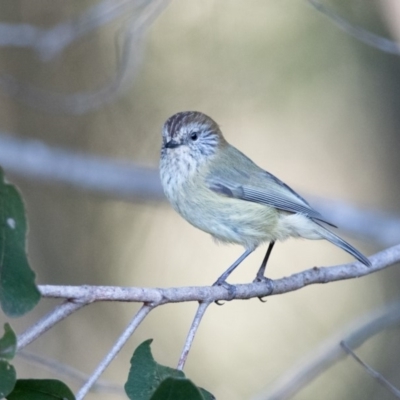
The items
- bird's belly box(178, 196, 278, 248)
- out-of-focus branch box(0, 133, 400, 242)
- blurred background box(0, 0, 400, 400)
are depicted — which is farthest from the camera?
blurred background box(0, 0, 400, 400)

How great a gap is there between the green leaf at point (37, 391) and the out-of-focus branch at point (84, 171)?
10.3ft

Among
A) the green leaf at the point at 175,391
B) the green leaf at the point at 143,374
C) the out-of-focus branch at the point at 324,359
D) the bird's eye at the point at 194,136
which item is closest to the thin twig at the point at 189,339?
the green leaf at the point at 143,374

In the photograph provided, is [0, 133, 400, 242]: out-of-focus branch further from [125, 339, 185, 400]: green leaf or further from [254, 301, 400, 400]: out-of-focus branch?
[125, 339, 185, 400]: green leaf

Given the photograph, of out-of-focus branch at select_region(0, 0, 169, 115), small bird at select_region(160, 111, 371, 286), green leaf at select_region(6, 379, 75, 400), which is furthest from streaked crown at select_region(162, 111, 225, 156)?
green leaf at select_region(6, 379, 75, 400)

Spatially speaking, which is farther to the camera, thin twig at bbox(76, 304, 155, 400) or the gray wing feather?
the gray wing feather

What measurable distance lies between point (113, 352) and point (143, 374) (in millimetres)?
151

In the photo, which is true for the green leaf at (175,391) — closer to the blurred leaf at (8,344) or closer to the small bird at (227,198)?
the blurred leaf at (8,344)

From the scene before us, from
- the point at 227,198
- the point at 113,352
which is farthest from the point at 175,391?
the point at 227,198

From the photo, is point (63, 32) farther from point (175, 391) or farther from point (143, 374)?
point (175, 391)

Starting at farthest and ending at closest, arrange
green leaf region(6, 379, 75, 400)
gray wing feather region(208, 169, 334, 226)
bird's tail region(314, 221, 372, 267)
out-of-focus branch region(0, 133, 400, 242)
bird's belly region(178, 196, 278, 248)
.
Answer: out-of-focus branch region(0, 133, 400, 242)
gray wing feather region(208, 169, 334, 226)
bird's belly region(178, 196, 278, 248)
bird's tail region(314, 221, 372, 267)
green leaf region(6, 379, 75, 400)

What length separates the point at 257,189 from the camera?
339 centimetres

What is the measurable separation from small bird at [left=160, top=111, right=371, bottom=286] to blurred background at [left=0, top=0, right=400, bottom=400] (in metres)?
2.28

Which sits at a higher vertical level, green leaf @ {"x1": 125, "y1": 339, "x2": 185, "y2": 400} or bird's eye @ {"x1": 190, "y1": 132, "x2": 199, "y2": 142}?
bird's eye @ {"x1": 190, "y1": 132, "x2": 199, "y2": 142}

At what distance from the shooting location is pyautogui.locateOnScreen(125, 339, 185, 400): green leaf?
5.33 ft
